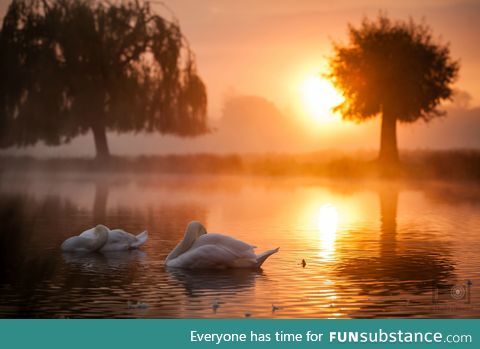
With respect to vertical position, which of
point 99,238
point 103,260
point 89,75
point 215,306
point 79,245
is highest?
point 89,75

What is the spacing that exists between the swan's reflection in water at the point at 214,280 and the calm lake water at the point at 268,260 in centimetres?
2

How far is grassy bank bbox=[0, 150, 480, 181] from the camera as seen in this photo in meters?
38.8

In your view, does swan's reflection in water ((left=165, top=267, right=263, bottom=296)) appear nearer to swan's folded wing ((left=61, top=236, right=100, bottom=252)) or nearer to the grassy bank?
swan's folded wing ((left=61, top=236, right=100, bottom=252))

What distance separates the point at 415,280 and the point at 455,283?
51cm

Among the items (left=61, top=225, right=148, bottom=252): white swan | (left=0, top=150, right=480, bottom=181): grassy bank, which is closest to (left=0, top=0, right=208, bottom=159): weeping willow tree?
(left=0, top=150, right=480, bottom=181): grassy bank

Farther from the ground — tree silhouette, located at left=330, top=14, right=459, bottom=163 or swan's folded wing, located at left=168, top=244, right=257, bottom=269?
tree silhouette, located at left=330, top=14, right=459, bottom=163

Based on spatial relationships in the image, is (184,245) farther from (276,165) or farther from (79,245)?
(276,165)

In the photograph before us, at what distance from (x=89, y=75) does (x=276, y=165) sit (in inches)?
381

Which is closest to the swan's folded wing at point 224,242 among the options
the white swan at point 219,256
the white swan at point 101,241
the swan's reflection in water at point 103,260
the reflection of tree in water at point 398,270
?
the white swan at point 219,256

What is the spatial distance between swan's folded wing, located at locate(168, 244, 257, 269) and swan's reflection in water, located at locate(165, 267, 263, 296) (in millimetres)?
103

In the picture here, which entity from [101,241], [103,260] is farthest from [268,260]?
[101,241]

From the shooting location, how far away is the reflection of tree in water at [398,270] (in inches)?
448

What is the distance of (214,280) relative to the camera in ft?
38.8

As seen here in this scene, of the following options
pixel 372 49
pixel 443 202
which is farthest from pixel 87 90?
→ pixel 443 202
